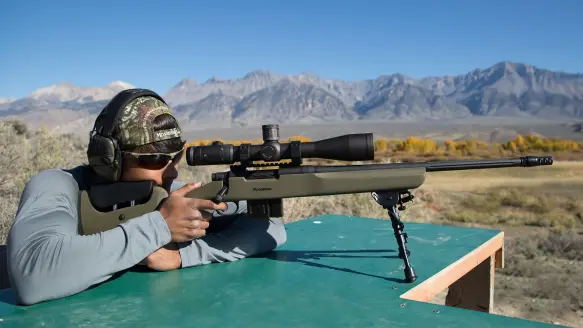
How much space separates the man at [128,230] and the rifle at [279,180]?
0.34 ft

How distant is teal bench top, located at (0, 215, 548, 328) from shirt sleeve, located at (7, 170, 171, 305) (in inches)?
4.6

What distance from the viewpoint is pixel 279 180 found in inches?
97.3

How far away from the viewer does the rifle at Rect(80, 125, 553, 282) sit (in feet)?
7.84

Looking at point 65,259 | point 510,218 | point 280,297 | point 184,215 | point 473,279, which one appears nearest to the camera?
point 65,259

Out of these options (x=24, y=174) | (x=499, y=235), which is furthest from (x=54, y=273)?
(x=24, y=174)

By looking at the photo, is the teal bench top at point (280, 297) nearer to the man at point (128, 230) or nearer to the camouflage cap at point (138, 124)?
the man at point (128, 230)

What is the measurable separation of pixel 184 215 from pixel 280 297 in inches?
24.2

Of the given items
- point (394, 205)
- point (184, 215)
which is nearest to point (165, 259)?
point (184, 215)

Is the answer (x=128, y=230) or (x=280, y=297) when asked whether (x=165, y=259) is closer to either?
(x=128, y=230)

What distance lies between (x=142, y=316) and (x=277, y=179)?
948 mm

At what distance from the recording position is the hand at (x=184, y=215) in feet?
7.43

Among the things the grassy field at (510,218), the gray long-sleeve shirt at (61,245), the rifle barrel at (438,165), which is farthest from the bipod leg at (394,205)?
the grassy field at (510,218)

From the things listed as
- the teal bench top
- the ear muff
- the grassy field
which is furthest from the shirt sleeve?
the grassy field

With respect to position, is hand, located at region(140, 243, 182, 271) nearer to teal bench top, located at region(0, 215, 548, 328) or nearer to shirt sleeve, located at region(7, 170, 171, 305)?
teal bench top, located at region(0, 215, 548, 328)
